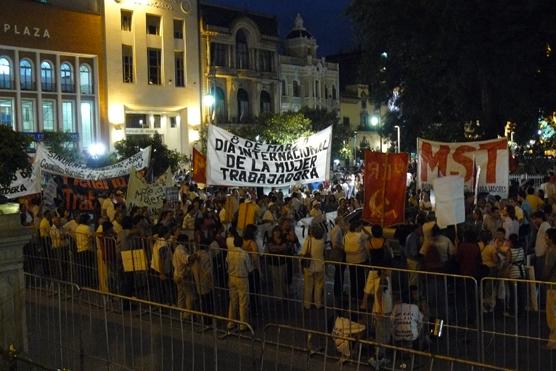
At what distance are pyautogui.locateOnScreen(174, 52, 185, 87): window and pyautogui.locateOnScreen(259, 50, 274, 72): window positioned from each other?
27.5 feet

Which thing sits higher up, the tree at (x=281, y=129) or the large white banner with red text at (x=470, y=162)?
the tree at (x=281, y=129)

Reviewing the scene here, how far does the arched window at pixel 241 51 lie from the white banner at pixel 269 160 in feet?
132

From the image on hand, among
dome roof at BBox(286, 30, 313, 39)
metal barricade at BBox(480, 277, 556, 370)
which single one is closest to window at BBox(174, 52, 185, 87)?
dome roof at BBox(286, 30, 313, 39)

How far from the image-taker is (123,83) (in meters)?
47.0

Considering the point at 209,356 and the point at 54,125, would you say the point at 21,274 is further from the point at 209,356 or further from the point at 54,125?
the point at 54,125

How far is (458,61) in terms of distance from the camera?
22484 mm

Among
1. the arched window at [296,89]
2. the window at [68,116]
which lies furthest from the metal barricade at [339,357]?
the arched window at [296,89]

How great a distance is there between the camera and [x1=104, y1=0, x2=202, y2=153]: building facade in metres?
46.5

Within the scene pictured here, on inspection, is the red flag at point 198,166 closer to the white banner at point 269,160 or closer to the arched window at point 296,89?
the white banner at point 269,160

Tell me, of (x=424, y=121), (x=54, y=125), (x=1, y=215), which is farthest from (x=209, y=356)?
(x=54, y=125)

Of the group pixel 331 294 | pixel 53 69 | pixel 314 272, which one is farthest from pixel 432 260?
Answer: pixel 53 69

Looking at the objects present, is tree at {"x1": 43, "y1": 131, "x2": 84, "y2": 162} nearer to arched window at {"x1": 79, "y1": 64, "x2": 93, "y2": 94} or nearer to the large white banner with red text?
arched window at {"x1": 79, "y1": 64, "x2": 93, "y2": 94}

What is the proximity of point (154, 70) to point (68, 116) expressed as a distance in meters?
7.45

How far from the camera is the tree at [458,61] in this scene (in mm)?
22109
